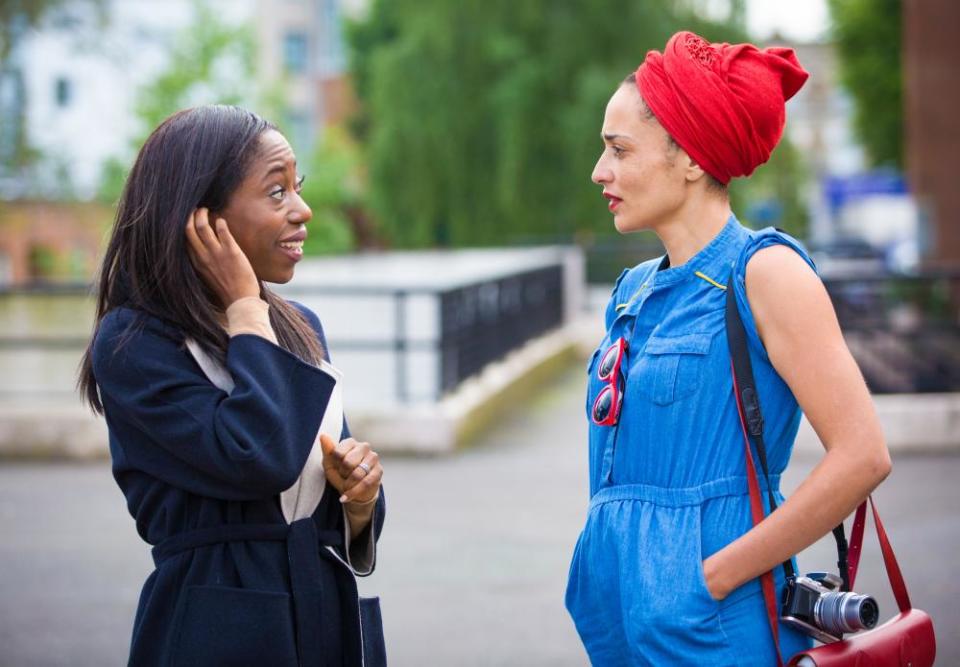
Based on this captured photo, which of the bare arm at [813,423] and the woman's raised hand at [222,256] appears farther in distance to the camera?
the woman's raised hand at [222,256]

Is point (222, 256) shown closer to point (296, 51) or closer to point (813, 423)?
point (813, 423)

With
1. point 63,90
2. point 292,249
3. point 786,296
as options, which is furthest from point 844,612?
point 63,90

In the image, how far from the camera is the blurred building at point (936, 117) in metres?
21.3

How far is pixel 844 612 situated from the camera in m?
2.18

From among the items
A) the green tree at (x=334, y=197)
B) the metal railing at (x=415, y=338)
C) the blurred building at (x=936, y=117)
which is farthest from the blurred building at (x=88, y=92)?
the blurred building at (x=936, y=117)

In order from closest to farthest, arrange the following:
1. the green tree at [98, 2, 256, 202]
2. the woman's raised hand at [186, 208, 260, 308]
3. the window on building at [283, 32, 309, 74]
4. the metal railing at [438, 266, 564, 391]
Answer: the woman's raised hand at [186, 208, 260, 308] < the metal railing at [438, 266, 564, 391] < the green tree at [98, 2, 256, 202] < the window on building at [283, 32, 309, 74]

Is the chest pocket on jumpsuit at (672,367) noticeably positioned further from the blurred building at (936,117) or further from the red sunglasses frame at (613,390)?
the blurred building at (936,117)

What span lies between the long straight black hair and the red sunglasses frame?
72 centimetres

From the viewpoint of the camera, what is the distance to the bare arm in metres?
2.16

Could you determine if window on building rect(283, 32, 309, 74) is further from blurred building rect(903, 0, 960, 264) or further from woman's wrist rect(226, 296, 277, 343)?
woman's wrist rect(226, 296, 277, 343)

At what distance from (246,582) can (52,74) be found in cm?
3269

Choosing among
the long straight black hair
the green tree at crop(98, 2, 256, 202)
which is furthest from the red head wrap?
the green tree at crop(98, 2, 256, 202)

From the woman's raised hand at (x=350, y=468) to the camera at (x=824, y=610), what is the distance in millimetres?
806

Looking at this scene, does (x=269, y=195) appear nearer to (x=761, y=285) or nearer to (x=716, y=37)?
(x=761, y=285)
